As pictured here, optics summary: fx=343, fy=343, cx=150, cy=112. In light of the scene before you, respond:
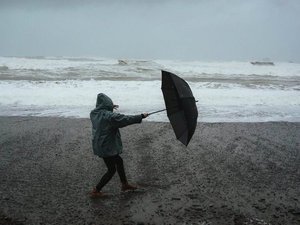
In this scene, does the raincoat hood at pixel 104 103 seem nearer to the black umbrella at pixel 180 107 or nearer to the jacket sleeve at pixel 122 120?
the jacket sleeve at pixel 122 120

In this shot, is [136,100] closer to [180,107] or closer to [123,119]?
[180,107]

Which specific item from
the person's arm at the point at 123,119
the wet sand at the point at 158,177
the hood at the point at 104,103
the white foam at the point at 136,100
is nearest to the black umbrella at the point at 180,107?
the person's arm at the point at 123,119

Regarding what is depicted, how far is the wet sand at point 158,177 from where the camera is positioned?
4.59 m

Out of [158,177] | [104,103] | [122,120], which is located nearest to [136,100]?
[158,177]

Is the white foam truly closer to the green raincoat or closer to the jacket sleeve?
→ the green raincoat

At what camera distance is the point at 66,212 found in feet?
15.2

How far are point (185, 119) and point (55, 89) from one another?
12666mm

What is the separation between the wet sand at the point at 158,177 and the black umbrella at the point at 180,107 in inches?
41.8

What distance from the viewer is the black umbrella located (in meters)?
4.67

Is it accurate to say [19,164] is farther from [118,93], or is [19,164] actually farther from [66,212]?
[118,93]

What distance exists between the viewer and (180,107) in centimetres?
479

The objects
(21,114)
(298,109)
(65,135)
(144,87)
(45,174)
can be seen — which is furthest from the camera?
(144,87)

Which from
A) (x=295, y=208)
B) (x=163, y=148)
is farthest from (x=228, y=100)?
(x=295, y=208)

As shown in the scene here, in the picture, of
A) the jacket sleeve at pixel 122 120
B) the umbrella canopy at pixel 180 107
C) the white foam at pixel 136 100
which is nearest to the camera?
the jacket sleeve at pixel 122 120
